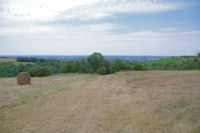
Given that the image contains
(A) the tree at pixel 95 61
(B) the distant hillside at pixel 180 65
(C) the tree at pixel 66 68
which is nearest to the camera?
A: (B) the distant hillside at pixel 180 65

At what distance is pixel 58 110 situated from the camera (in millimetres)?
8055

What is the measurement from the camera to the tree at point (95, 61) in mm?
43875

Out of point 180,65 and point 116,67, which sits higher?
point 116,67

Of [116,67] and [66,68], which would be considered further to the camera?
[66,68]

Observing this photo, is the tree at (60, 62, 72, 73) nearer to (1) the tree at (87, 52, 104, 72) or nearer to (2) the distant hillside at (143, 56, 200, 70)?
(1) the tree at (87, 52, 104, 72)

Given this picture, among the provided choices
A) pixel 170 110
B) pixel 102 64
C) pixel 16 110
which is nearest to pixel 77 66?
pixel 102 64

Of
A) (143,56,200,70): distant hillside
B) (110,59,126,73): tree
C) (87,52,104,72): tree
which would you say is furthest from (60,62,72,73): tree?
(143,56,200,70): distant hillside

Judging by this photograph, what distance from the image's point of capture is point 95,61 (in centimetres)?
4394

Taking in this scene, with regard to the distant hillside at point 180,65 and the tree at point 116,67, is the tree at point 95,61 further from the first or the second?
the distant hillside at point 180,65

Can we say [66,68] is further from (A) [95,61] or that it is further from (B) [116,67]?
(B) [116,67]

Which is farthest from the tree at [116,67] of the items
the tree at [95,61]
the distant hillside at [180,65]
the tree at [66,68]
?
the tree at [66,68]

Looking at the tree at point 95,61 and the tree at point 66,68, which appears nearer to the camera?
the tree at point 95,61

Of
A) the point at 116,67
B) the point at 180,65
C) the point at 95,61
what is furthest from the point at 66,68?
the point at 180,65

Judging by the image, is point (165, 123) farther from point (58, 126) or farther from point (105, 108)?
point (58, 126)
